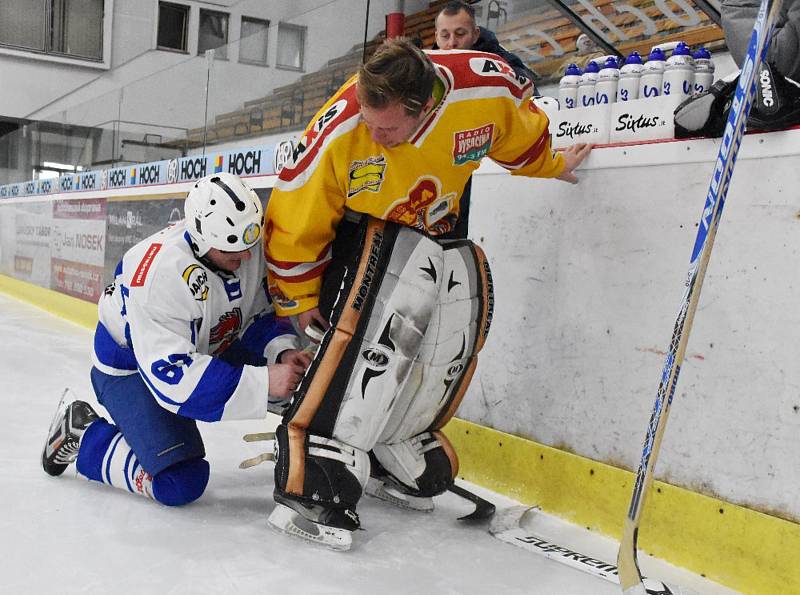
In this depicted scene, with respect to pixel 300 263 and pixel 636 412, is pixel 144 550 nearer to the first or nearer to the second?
pixel 300 263

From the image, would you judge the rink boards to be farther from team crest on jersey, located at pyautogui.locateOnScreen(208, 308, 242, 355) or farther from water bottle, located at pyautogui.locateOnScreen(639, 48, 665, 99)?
team crest on jersey, located at pyautogui.locateOnScreen(208, 308, 242, 355)

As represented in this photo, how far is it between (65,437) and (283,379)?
2.40 ft

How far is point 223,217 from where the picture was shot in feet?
6.15

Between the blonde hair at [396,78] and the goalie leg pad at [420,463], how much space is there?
894mm

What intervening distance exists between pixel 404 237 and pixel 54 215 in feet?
17.4

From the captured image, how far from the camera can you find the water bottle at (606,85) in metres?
2.21

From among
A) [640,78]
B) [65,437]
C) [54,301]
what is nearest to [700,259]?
[640,78]

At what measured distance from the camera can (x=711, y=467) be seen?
1846mm

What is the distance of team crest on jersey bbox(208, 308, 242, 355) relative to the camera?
2082 mm

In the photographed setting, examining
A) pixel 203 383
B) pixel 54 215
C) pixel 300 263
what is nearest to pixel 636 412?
pixel 300 263

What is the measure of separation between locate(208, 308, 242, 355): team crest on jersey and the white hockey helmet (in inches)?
Answer: 8.2

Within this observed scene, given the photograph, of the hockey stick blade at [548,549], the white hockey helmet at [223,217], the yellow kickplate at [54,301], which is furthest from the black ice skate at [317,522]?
the yellow kickplate at [54,301]

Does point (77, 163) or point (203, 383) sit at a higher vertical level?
point (77, 163)

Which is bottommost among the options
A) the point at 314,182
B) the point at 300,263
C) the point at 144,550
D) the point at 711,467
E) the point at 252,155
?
the point at 144,550
